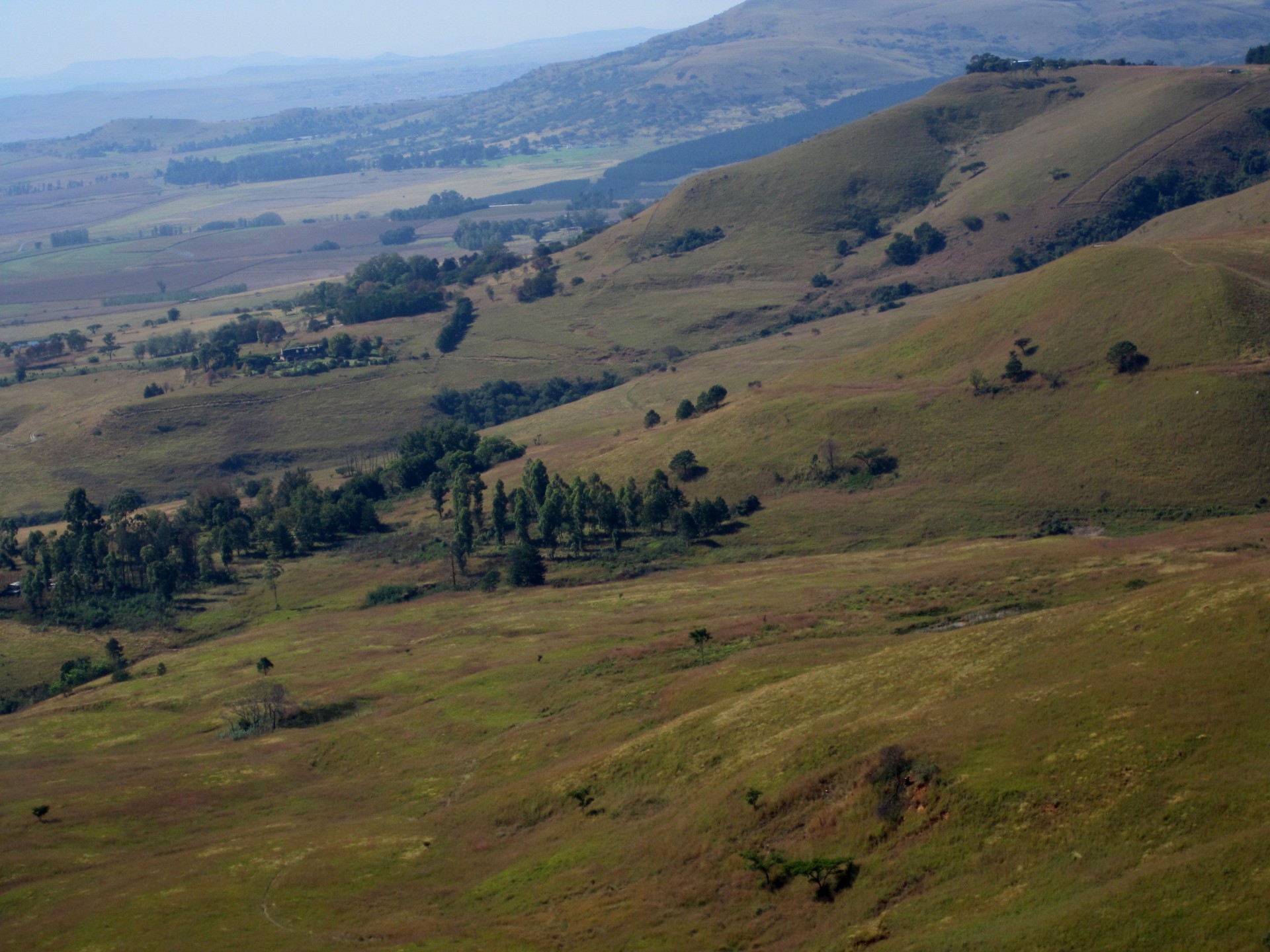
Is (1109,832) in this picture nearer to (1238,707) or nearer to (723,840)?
(1238,707)

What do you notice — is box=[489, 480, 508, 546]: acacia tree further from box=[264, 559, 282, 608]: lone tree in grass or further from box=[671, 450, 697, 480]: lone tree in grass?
box=[264, 559, 282, 608]: lone tree in grass

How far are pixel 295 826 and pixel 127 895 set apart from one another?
12.0 metres

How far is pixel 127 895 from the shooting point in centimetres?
5691

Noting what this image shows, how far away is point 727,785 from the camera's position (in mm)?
56250

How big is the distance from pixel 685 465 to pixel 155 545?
70.7 m

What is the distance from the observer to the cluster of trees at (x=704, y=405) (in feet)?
547

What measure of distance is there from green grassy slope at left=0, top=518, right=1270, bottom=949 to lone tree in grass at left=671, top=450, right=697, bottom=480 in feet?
150

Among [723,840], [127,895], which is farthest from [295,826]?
[723,840]

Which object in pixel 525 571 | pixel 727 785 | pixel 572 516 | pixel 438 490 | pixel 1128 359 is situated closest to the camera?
pixel 727 785

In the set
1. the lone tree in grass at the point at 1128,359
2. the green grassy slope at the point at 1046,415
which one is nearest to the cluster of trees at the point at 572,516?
the green grassy slope at the point at 1046,415

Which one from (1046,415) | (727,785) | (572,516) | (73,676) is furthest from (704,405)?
(727,785)

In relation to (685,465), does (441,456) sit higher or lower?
higher

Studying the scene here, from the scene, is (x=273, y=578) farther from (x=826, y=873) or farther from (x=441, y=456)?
(x=826, y=873)

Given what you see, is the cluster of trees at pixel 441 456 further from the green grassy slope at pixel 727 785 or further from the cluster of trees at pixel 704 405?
the green grassy slope at pixel 727 785
